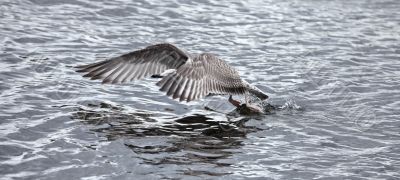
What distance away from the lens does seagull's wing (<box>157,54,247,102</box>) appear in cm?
914

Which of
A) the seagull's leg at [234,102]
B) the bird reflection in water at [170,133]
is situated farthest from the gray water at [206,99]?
the seagull's leg at [234,102]

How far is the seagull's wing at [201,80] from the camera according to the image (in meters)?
9.14

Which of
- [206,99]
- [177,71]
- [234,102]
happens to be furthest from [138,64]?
[234,102]

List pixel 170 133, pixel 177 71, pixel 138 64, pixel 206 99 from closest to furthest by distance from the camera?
pixel 170 133
pixel 177 71
pixel 138 64
pixel 206 99

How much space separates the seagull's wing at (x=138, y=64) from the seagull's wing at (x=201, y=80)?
0.33 metres

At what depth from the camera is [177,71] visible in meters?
9.41

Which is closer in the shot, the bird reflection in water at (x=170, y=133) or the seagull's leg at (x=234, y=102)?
the bird reflection in water at (x=170, y=133)

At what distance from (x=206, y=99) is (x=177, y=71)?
143cm

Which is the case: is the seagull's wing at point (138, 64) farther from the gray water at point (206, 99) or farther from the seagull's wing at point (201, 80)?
the gray water at point (206, 99)

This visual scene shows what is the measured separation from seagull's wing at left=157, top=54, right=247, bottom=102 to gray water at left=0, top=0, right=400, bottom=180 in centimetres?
47

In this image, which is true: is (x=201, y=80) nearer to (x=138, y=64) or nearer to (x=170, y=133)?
(x=170, y=133)

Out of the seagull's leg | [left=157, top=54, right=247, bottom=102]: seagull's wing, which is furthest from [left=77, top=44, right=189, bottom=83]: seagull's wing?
the seagull's leg

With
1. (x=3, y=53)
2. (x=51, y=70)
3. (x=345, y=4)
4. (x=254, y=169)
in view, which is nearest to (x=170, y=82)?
(x=254, y=169)

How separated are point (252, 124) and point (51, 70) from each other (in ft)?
11.6
